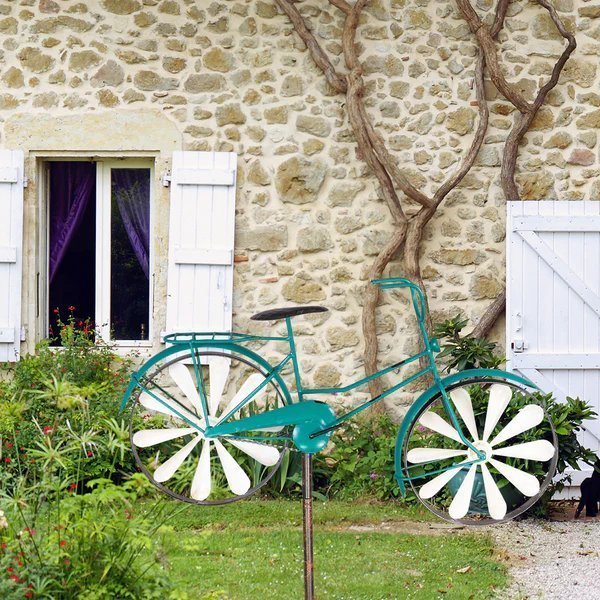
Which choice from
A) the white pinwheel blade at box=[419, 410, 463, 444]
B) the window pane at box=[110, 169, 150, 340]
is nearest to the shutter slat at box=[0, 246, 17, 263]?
the window pane at box=[110, 169, 150, 340]

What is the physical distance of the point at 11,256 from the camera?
6785 millimetres

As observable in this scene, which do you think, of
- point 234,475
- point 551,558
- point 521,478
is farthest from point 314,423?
point 551,558

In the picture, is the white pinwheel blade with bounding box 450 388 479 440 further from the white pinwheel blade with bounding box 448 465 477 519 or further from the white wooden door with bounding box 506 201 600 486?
the white wooden door with bounding box 506 201 600 486

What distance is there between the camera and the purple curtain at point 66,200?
7.06 meters

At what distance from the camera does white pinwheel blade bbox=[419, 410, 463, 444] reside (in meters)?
4.64

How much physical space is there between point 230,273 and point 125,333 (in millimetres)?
911

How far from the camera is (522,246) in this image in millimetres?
6617

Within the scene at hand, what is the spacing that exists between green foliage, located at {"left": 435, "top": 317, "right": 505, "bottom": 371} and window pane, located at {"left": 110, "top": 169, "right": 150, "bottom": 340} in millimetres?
2084

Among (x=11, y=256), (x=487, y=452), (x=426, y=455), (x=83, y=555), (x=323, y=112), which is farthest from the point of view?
(x=323, y=112)

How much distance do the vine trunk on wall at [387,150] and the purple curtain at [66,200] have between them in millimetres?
1780

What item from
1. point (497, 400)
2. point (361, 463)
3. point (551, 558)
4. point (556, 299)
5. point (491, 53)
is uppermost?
point (491, 53)

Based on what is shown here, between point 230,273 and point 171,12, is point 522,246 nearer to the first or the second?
point 230,273

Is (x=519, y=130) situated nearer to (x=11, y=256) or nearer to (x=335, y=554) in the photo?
(x=335, y=554)

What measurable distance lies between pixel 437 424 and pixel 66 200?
11.5ft
